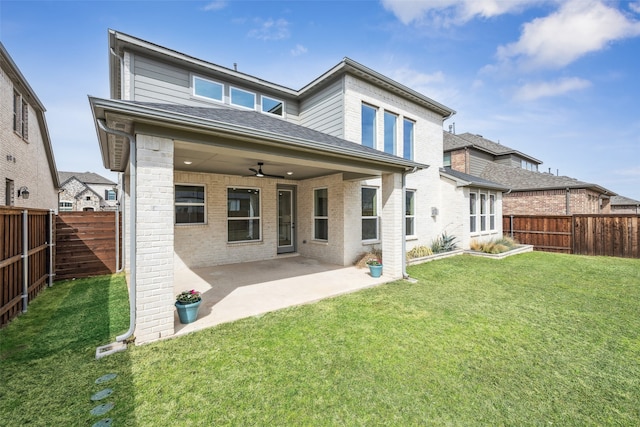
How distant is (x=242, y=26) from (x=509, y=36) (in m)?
9.15

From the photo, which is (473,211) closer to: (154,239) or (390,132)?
(390,132)

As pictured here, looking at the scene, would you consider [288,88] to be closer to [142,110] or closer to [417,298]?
[142,110]

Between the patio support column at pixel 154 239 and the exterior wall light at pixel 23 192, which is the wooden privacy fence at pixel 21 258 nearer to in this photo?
the patio support column at pixel 154 239

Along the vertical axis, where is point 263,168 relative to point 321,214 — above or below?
above

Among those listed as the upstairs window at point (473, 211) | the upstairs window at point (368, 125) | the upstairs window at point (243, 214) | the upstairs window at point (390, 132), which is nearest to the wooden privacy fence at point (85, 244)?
the upstairs window at point (243, 214)

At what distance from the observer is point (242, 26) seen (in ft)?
29.2

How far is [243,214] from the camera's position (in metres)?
9.12

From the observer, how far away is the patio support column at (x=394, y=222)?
22.9 ft

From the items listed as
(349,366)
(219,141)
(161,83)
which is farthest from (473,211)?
(161,83)

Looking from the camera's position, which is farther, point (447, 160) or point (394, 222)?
point (447, 160)

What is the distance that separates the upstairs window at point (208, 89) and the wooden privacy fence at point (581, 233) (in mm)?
14865

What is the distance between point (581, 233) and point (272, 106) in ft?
46.6

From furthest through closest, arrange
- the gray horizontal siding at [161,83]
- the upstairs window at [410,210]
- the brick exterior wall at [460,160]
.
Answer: the brick exterior wall at [460,160], the upstairs window at [410,210], the gray horizontal siding at [161,83]

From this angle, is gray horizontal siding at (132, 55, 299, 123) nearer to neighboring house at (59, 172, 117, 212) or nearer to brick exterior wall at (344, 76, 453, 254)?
brick exterior wall at (344, 76, 453, 254)
